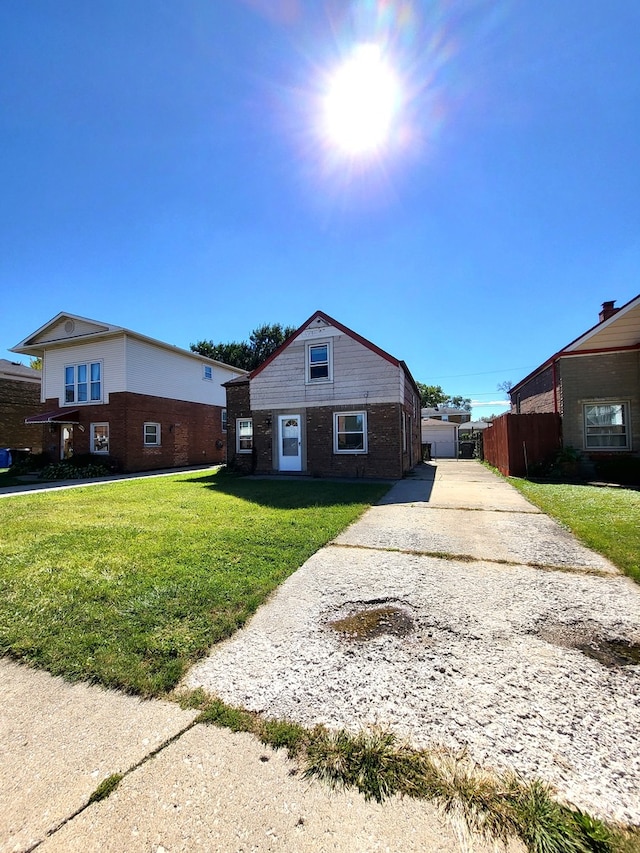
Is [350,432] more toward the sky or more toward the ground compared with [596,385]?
more toward the ground

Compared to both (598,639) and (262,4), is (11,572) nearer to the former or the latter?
(598,639)

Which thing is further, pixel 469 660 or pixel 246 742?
pixel 469 660

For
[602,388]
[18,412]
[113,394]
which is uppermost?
[113,394]

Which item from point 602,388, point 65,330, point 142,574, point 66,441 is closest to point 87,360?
point 65,330

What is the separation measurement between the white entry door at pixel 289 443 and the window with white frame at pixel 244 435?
5.47ft

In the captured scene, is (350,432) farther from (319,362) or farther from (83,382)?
(83,382)

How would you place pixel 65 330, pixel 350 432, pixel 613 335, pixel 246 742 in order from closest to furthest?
pixel 246 742 → pixel 613 335 → pixel 350 432 → pixel 65 330

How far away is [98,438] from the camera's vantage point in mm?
18688

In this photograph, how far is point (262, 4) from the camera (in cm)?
Answer: 734

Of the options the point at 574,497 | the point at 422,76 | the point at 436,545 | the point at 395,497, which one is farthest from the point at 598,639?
the point at 422,76

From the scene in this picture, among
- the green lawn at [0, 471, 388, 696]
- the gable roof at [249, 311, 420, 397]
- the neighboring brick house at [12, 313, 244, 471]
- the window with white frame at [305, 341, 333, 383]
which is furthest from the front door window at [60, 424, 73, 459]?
the window with white frame at [305, 341, 333, 383]

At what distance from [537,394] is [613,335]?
426 centimetres

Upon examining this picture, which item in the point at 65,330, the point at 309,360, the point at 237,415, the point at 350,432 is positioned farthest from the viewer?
the point at 65,330

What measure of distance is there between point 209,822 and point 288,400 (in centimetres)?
1374
